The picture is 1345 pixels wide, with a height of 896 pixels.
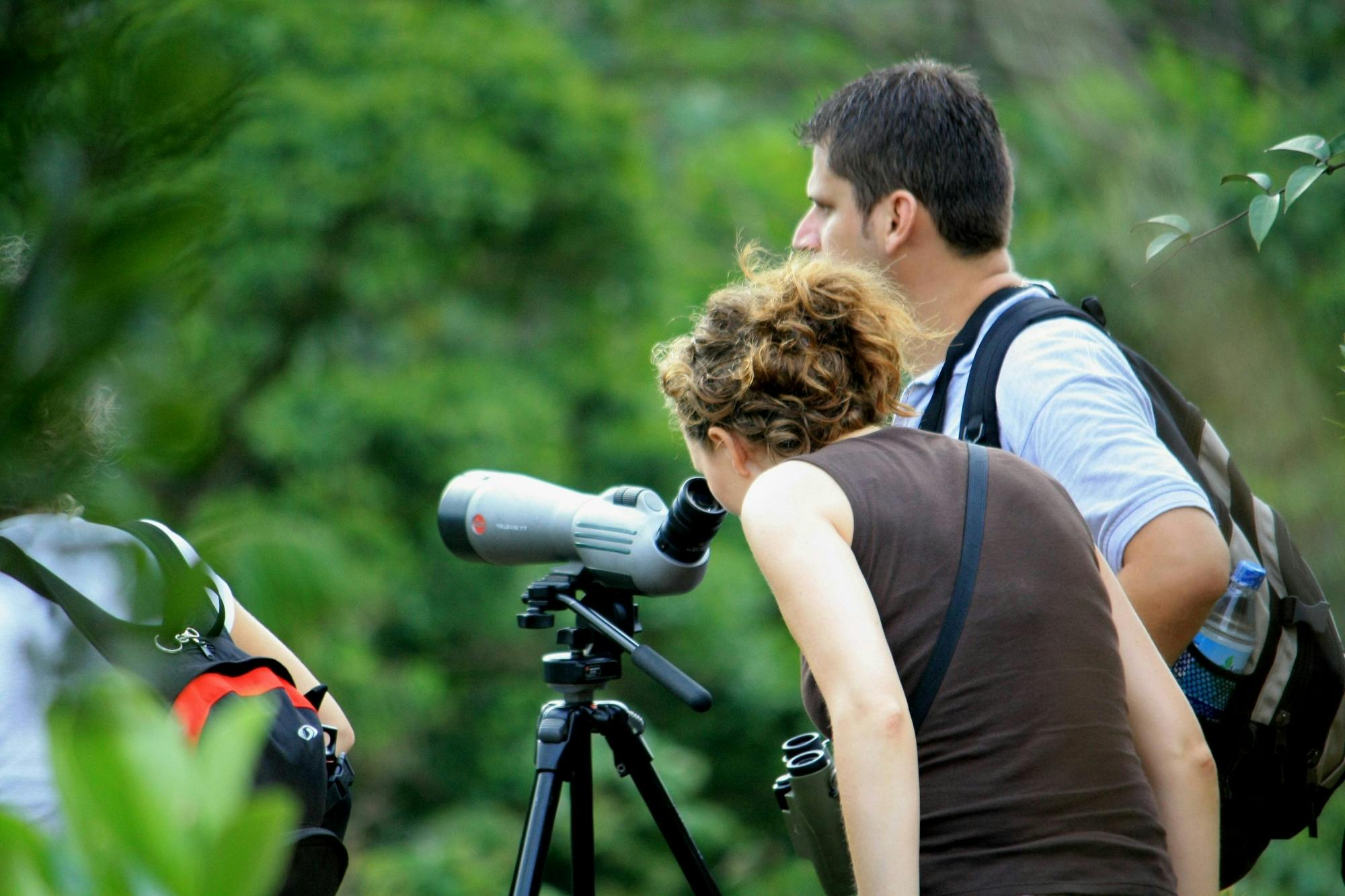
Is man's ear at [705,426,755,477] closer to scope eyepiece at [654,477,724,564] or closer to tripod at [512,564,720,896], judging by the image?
scope eyepiece at [654,477,724,564]

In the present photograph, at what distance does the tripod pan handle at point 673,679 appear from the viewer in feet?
5.16

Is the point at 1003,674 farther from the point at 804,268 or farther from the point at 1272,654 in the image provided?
the point at 1272,654

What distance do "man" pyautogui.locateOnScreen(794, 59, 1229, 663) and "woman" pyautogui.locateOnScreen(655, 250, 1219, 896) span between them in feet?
0.77

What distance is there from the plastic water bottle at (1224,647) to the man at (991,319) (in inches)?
4.0

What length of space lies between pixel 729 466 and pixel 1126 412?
1.64ft

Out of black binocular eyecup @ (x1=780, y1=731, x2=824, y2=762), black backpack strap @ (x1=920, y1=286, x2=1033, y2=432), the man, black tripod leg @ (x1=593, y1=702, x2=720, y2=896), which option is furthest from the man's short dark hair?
black tripod leg @ (x1=593, y1=702, x2=720, y2=896)

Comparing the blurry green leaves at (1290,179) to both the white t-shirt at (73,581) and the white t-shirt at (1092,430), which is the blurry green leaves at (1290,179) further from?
the white t-shirt at (73,581)

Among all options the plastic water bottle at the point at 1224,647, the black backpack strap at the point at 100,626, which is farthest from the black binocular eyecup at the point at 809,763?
the black backpack strap at the point at 100,626

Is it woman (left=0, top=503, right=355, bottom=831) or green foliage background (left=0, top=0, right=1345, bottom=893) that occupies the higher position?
green foliage background (left=0, top=0, right=1345, bottom=893)

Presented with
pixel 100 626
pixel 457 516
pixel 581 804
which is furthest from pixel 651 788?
pixel 100 626

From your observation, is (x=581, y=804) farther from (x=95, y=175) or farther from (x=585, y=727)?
(x=95, y=175)

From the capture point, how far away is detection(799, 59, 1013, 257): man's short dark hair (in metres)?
1.84

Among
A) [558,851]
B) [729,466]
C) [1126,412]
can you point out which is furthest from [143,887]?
[558,851]

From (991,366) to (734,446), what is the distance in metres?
0.41
